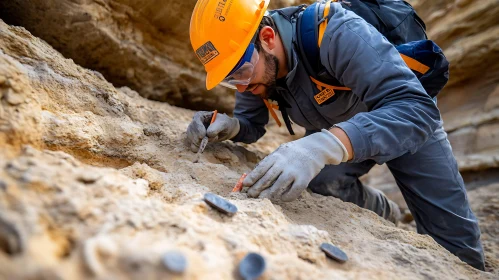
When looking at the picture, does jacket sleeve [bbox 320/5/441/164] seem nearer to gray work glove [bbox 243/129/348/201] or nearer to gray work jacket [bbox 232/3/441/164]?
gray work jacket [bbox 232/3/441/164]

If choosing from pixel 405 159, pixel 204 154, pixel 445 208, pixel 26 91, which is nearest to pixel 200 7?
pixel 204 154

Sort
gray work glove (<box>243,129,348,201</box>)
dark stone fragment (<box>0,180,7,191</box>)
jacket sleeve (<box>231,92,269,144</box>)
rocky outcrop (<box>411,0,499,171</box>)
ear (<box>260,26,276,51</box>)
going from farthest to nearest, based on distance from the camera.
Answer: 1. rocky outcrop (<box>411,0,499,171</box>)
2. jacket sleeve (<box>231,92,269,144</box>)
3. ear (<box>260,26,276,51</box>)
4. gray work glove (<box>243,129,348,201</box>)
5. dark stone fragment (<box>0,180,7,191</box>)

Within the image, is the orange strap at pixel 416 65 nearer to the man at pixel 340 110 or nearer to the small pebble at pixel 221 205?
the man at pixel 340 110

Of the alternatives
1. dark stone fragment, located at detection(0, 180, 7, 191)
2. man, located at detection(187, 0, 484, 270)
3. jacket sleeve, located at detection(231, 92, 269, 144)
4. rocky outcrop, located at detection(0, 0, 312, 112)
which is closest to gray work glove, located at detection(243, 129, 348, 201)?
man, located at detection(187, 0, 484, 270)

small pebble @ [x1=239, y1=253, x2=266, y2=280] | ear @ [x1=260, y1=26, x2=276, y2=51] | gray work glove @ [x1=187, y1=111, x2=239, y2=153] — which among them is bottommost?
gray work glove @ [x1=187, y1=111, x2=239, y2=153]

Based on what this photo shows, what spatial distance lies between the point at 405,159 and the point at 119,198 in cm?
176

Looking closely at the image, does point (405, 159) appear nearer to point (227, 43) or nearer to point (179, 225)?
point (227, 43)

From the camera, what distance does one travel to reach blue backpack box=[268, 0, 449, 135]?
186 centimetres

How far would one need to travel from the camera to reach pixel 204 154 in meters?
2.02

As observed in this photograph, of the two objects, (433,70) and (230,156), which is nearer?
(433,70)

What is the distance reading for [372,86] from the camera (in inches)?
65.0

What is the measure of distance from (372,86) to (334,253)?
927 millimetres

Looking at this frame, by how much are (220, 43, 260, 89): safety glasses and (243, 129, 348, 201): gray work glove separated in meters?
0.60

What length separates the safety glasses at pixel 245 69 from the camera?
188 centimetres
